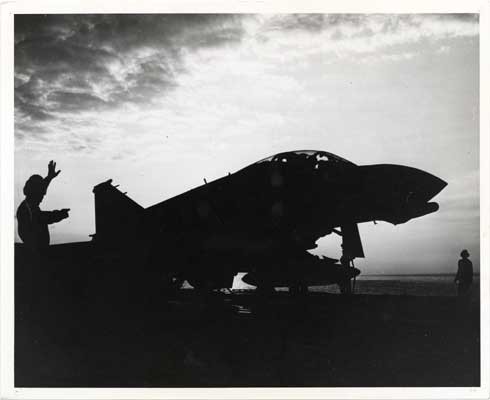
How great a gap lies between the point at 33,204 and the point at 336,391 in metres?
6.18

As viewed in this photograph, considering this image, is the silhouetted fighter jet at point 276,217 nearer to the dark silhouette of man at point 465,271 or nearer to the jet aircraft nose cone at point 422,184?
the jet aircraft nose cone at point 422,184

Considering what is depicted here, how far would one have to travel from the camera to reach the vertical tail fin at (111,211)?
10.7 meters

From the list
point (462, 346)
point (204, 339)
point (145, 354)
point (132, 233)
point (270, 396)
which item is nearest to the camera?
point (270, 396)

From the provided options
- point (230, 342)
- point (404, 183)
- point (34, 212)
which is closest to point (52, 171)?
point (34, 212)

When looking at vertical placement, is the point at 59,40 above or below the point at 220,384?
above

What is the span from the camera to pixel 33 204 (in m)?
7.20

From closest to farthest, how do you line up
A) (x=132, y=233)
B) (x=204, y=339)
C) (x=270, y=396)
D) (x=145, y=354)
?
(x=270, y=396) → (x=145, y=354) → (x=204, y=339) → (x=132, y=233)

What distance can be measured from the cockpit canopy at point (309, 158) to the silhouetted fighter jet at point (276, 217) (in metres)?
0.02

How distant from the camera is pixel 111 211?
1108 centimetres

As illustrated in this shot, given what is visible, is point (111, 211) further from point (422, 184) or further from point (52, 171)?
point (422, 184)

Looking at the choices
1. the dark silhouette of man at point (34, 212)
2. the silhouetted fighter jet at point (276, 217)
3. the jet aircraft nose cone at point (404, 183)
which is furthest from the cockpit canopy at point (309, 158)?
the dark silhouette of man at point (34, 212)
